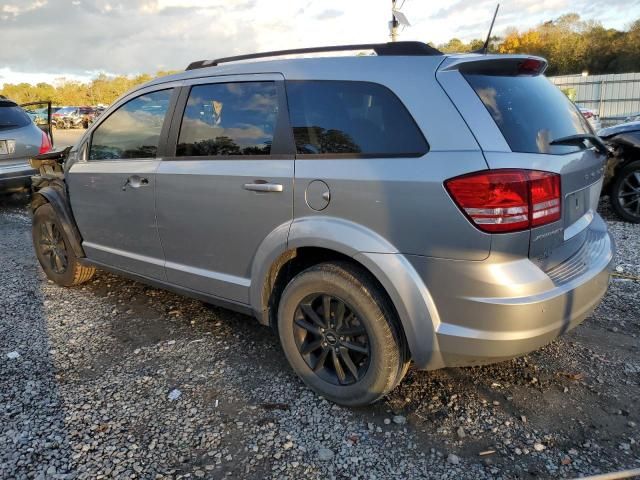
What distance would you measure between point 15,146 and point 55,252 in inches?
169

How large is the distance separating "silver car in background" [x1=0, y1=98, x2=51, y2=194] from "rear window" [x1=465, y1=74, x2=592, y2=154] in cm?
755

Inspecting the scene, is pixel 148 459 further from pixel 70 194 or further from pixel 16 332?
pixel 70 194

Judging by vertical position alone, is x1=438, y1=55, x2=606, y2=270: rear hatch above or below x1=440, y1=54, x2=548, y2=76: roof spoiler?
below

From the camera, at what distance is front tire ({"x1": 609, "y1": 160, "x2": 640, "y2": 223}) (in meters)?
6.28

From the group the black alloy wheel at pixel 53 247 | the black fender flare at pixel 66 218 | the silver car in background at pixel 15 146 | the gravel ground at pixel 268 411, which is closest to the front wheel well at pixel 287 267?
the gravel ground at pixel 268 411

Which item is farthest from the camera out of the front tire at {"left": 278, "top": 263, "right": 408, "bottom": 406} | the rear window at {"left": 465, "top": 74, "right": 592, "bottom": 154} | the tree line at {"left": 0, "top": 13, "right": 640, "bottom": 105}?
the tree line at {"left": 0, "top": 13, "right": 640, "bottom": 105}

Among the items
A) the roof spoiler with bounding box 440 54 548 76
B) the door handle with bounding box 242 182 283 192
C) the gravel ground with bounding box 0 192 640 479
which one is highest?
the roof spoiler with bounding box 440 54 548 76

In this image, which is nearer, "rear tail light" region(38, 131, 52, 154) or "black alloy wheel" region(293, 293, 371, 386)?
"black alloy wheel" region(293, 293, 371, 386)

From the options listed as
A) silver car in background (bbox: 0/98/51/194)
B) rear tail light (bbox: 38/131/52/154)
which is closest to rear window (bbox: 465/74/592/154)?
silver car in background (bbox: 0/98/51/194)

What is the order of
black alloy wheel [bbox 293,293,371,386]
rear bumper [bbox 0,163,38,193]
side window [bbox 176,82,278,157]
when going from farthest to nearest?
rear bumper [bbox 0,163,38,193] → side window [bbox 176,82,278,157] → black alloy wheel [bbox 293,293,371,386]

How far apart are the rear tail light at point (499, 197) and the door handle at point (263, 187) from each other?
94cm

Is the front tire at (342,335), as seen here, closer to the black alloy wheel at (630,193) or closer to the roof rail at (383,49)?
the roof rail at (383,49)

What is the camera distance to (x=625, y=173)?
632 cm

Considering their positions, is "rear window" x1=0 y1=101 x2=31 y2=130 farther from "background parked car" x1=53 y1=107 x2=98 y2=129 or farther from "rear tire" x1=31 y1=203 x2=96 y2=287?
"background parked car" x1=53 y1=107 x2=98 y2=129
